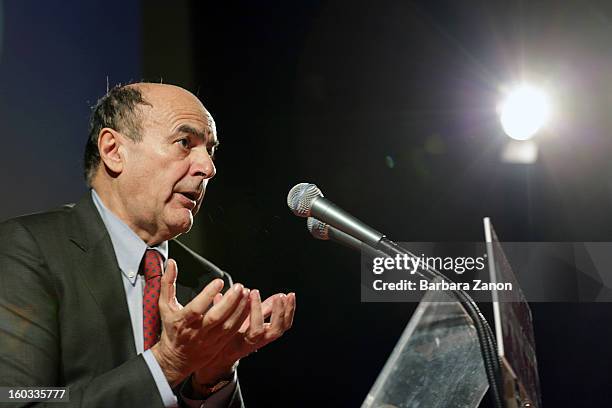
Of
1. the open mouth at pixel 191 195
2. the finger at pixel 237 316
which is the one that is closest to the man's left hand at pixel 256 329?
the finger at pixel 237 316

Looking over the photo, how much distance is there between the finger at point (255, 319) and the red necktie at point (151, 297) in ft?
0.86

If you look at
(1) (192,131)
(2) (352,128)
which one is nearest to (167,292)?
(1) (192,131)

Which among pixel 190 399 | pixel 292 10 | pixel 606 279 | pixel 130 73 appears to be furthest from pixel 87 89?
pixel 606 279

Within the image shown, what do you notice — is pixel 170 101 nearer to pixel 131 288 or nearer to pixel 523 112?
pixel 131 288

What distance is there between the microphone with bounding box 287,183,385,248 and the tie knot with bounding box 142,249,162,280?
14.6 inches

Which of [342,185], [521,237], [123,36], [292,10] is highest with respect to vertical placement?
[292,10]

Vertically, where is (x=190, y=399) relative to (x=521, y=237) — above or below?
below

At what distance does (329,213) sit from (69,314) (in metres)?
0.61

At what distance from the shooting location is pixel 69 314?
140cm

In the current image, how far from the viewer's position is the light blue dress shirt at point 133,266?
1.48m

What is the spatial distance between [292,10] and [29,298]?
4.65 ft

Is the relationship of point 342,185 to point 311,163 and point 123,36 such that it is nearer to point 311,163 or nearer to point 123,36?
point 311,163

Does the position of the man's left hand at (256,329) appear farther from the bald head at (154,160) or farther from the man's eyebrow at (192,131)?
the man's eyebrow at (192,131)

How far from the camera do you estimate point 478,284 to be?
6.73 ft
